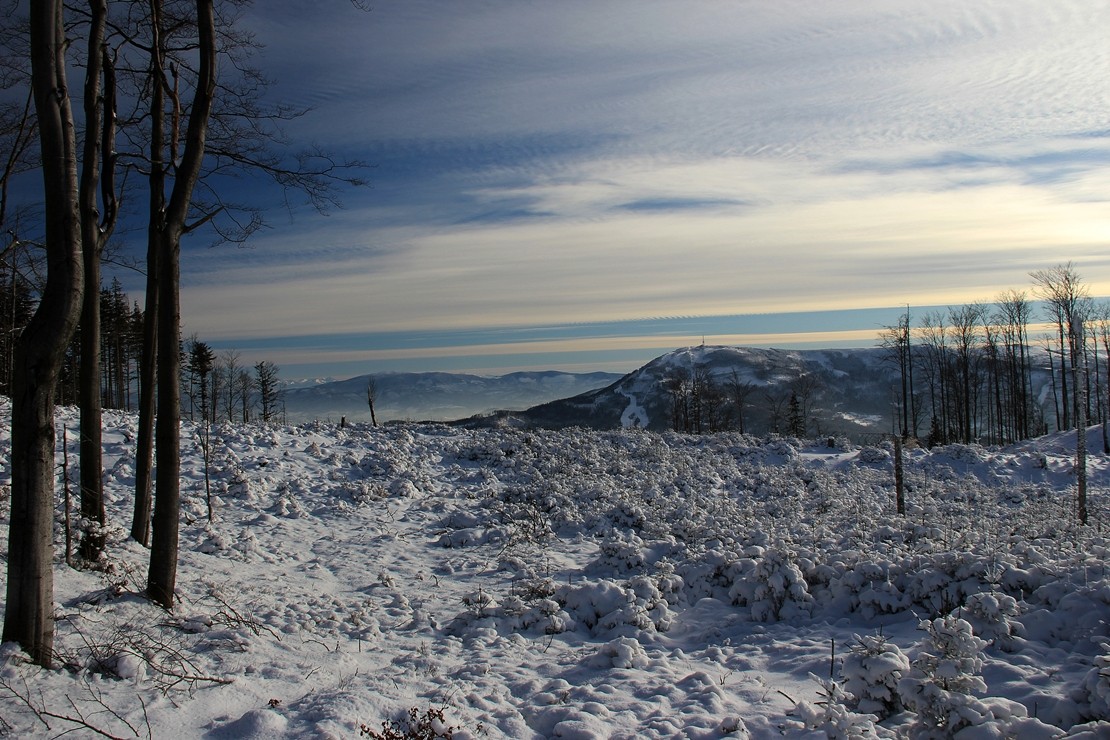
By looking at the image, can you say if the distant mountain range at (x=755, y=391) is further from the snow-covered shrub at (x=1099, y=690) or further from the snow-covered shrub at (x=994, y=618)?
the snow-covered shrub at (x=1099, y=690)

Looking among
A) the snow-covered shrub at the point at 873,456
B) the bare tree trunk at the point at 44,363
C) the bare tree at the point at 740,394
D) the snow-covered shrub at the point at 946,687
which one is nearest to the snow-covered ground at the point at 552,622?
the snow-covered shrub at the point at 946,687

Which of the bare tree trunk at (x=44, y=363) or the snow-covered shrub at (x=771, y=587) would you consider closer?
the bare tree trunk at (x=44, y=363)

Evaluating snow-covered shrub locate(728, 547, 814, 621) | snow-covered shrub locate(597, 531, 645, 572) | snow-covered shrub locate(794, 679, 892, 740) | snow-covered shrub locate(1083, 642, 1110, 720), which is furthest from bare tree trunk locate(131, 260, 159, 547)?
snow-covered shrub locate(1083, 642, 1110, 720)

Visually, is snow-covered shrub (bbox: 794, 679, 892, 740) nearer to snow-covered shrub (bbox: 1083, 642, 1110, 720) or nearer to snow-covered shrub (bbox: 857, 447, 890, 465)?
snow-covered shrub (bbox: 1083, 642, 1110, 720)

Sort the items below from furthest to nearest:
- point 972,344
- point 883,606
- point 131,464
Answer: point 972,344, point 131,464, point 883,606

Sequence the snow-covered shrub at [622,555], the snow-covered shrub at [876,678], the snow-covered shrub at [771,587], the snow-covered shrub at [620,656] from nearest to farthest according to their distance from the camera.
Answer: the snow-covered shrub at [876,678]
the snow-covered shrub at [620,656]
the snow-covered shrub at [771,587]
the snow-covered shrub at [622,555]

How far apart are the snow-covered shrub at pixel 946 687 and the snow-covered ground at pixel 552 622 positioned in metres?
0.02

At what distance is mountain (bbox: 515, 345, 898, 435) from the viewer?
12162 centimetres

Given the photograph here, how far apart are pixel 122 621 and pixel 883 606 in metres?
9.33

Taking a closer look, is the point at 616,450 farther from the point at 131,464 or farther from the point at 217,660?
the point at 217,660

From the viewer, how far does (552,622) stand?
852 centimetres

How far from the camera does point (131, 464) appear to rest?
15.2 m

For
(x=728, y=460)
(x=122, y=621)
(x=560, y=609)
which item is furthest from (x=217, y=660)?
(x=728, y=460)

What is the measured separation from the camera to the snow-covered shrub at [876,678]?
16.8 feet
